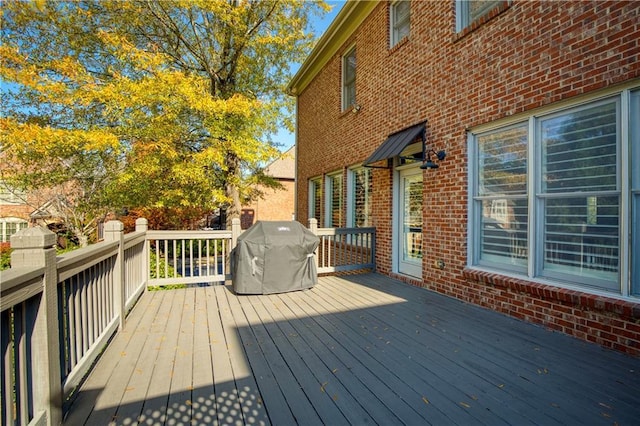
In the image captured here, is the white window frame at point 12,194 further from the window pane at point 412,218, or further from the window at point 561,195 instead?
the window at point 561,195

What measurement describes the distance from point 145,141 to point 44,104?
274 centimetres

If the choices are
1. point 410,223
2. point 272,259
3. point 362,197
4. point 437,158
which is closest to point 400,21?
point 437,158

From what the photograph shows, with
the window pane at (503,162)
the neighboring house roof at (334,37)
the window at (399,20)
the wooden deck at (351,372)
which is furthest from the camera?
the neighboring house roof at (334,37)

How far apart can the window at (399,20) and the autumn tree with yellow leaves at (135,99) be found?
3.61 m

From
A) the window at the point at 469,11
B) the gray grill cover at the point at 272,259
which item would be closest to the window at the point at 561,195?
the window at the point at 469,11

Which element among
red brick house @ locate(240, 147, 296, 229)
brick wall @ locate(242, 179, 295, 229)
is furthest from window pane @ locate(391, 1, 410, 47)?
brick wall @ locate(242, 179, 295, 229)

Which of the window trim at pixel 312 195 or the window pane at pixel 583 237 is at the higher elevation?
the window trim at pixel 312 195

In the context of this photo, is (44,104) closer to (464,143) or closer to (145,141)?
(145,141)

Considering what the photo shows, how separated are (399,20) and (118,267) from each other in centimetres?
592

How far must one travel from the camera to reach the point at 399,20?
577cm

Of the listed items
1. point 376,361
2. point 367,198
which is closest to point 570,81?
point 376,361

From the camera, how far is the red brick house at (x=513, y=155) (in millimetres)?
2764

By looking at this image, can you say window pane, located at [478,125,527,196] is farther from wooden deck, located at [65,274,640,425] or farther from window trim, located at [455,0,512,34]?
wooden deck, located at [65,274,640,425]

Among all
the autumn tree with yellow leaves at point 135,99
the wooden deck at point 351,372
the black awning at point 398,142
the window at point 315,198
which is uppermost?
the autumn tree with yellow leaves at point 135,99
